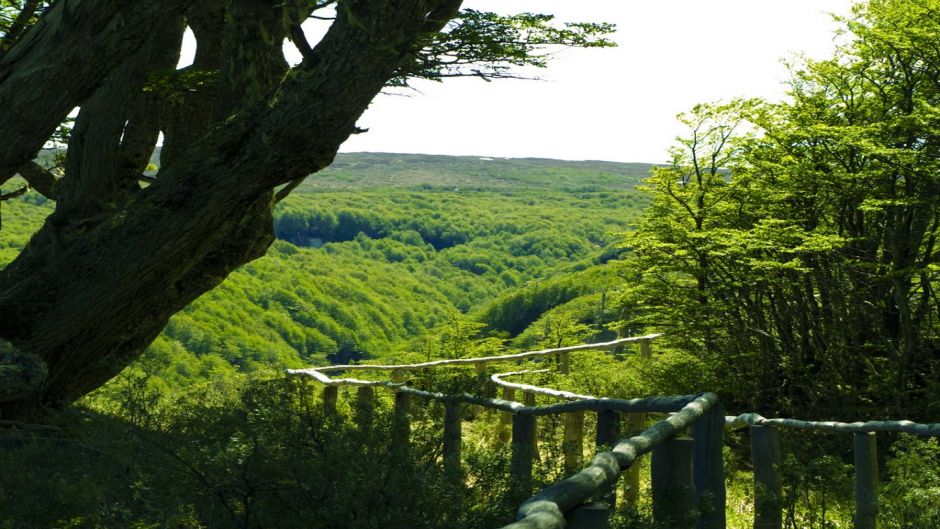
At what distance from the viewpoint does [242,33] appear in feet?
24.6

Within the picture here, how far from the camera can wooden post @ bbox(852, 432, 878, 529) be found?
5.07 meters

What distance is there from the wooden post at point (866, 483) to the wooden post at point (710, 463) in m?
1.78

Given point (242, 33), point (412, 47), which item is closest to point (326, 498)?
point (412, 47)

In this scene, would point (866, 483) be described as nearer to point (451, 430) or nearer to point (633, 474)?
point (633, 474)

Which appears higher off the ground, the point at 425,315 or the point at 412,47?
the point at 412,47

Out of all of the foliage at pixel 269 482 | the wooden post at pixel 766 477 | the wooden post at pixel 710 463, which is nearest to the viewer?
the foliage at pixel 269 482

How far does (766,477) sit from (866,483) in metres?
0.70

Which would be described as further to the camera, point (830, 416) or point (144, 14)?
point (830, 416)

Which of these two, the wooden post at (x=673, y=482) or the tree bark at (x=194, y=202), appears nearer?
the wooden post at (x=673, y=482)

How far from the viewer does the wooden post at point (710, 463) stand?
3584mm

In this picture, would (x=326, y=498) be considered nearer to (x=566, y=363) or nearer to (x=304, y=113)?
(x=304, y=113)

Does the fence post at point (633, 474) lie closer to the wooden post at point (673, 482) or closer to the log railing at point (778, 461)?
the wooden post at point (673, 482)

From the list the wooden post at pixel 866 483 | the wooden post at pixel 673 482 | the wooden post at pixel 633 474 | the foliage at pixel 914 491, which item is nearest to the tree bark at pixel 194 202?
the wooden post at pixel 633 474

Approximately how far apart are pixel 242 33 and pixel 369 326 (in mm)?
139009
